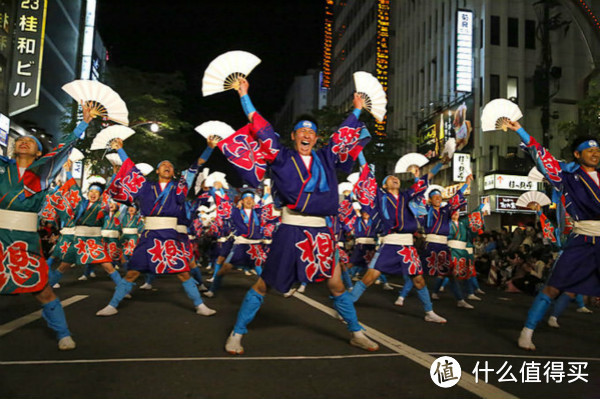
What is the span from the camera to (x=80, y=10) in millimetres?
28719

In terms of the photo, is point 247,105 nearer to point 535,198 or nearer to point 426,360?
point 426,360

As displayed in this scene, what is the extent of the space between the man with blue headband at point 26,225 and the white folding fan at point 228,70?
4.38ft

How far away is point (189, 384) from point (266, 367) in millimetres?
634

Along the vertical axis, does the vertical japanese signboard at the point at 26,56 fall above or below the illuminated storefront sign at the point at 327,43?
below

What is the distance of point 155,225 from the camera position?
6129mm

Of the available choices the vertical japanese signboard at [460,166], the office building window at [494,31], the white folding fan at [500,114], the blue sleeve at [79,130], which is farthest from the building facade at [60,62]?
the office building window at [494,31]

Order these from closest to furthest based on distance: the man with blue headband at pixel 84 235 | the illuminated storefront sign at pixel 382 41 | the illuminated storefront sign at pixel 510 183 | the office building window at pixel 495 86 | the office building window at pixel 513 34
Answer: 1. the man with blue headband at pixel 84 235
2. the illuminated storefront sign at pixel 510 183
3. the office building window at pixel 495 86
4. the office building window at pixel 513 34
5. the illuminated storefront sign at pixel 382 41

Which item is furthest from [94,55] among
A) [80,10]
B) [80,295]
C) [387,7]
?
[80,295]

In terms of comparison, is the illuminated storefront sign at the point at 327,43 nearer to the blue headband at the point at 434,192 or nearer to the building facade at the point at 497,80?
the building facade at the point at 497,80

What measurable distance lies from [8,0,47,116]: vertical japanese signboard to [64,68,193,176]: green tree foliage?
406 cm

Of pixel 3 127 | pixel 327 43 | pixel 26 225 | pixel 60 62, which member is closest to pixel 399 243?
pixel 26 225

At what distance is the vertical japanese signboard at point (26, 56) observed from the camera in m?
18.3

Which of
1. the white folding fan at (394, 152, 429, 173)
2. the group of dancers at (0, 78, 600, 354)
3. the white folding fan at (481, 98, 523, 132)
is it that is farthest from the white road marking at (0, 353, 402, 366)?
the white folding fan at (394, 152, 429, 173)

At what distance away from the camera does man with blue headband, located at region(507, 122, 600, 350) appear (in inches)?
178
